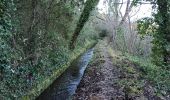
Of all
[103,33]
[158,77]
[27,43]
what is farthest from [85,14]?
[103,33]

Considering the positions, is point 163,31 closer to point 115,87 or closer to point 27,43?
point 115,87

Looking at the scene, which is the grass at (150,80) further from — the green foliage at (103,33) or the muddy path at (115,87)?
the green foliage at (103,33)

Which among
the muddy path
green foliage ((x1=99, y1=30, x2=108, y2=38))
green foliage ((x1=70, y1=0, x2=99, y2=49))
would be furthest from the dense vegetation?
green foliage ((x1=99, y1=30, x2=108, y2=38))

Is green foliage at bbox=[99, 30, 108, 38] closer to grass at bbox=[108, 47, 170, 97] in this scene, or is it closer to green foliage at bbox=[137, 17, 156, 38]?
green foliage at bbox=[137, 17, 156, 38]

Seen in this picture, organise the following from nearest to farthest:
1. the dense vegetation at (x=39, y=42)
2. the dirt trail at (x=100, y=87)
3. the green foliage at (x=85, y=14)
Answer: the dense vegetation at (x=39, y=42) → the dirt trail at (x=100, y=87) → the green foliage at (x=85, y=14)

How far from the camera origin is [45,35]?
15281 mm

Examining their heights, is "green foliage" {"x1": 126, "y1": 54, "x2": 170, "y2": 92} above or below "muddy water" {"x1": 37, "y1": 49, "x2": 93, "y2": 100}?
above

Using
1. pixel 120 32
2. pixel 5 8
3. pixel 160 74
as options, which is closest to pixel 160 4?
pixel 160 74

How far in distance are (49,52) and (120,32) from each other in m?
21.7

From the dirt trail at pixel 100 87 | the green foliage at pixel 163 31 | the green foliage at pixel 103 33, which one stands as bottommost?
the green foliage at pixel 103 33

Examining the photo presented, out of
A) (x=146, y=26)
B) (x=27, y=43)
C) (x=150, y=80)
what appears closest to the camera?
(x=27, y=43)

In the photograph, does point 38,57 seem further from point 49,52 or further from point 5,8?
point 5,8

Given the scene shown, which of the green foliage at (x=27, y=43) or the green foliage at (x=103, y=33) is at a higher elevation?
the green foliage at (x=27, y=43)

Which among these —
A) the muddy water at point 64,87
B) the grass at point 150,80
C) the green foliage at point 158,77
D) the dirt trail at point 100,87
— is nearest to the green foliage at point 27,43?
the muddy water at point 64,87
